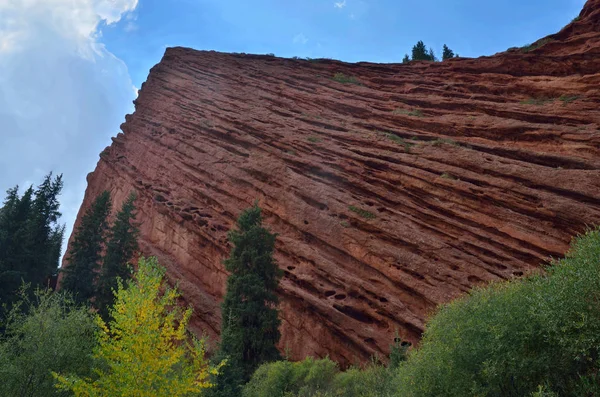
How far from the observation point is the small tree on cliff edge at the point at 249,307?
16703mm

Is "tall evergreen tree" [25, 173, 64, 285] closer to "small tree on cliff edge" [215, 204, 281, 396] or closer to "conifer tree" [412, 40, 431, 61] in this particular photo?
"small tree on cliff edge" [215, 204, 281, 396]

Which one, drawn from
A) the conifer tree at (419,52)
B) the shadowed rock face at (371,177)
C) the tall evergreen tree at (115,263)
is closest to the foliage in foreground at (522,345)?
the shadowed rock face at (371,177)

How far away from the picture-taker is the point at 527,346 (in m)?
10.3

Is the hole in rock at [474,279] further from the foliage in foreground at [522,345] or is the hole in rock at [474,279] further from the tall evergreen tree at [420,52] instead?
the tall evergreen tree at [420,52]

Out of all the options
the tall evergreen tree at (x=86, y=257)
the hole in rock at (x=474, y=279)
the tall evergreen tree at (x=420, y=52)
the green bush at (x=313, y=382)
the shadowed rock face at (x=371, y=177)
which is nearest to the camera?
the green bush at (x=313, y=382)

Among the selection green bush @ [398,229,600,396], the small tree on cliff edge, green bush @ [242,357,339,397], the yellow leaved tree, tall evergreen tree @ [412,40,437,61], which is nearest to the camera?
the yellow leaved tree

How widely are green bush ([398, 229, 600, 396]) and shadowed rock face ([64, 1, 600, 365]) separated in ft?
22.7

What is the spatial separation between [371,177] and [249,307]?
36.7 ft

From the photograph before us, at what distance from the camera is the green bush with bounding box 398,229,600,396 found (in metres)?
9.35

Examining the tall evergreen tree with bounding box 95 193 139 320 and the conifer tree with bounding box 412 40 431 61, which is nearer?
the tall evergreen tree with bounding box 95 193 139 320

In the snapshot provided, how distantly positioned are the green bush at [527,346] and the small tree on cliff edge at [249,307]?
23.1 ft

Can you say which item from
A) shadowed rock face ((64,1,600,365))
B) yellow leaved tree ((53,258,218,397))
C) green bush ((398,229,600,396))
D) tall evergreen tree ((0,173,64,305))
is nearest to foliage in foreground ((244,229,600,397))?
green bush ((398,229,600,396))

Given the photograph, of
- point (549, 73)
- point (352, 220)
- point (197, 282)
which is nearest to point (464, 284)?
point (352, 220)

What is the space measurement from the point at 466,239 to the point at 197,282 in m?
15.3
